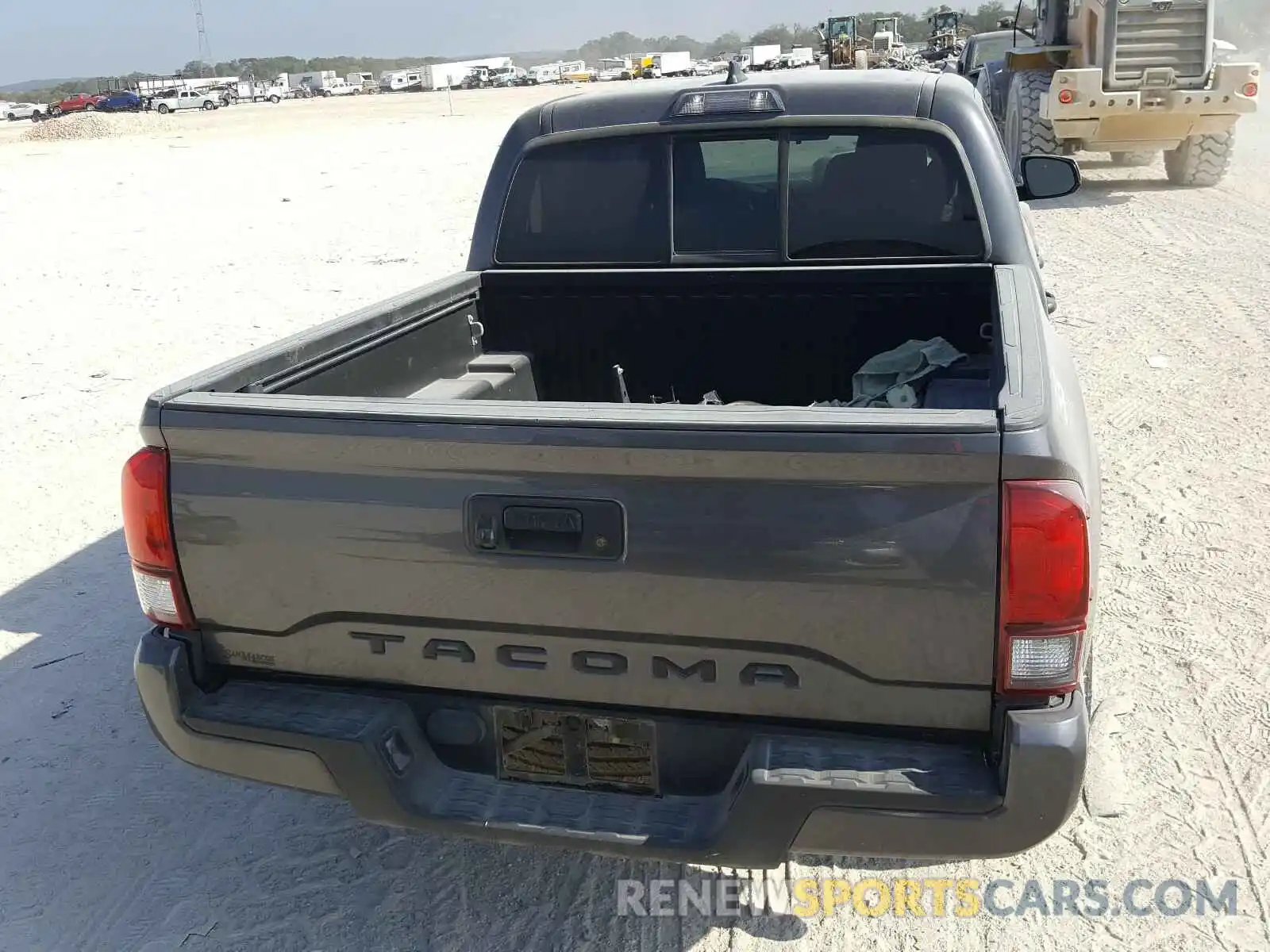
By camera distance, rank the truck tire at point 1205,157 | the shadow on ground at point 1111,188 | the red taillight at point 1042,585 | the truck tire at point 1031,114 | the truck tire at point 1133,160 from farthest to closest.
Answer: the truck tire at point 1133,160
the truck tire at point 1031,114
the truck tire at point 1205,157
the shadow on ground at point 1111,188
the red taillight at point 1042,585

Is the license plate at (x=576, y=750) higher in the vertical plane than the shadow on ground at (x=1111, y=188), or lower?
higher

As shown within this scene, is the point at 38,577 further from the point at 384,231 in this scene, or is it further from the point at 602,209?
the point at 384,231

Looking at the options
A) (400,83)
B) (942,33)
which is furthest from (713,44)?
(942,33)

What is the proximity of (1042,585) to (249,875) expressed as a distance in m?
2.25

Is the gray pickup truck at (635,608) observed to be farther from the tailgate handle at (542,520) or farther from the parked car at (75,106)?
the parked car at (75,106)

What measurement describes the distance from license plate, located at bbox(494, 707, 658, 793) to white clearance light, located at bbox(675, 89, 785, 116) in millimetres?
2351

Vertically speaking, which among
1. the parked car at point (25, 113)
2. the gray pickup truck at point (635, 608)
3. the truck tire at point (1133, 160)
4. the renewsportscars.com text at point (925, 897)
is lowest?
the renewsportscars.com text at point (925, 897)

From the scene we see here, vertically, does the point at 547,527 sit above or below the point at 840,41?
below

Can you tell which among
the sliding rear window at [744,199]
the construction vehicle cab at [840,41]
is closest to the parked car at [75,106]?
the construction vehicle cab at [840,41]

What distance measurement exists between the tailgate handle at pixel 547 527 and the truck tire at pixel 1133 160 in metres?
17.1

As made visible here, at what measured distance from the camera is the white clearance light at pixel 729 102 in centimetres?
379

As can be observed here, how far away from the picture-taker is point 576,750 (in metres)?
2.38

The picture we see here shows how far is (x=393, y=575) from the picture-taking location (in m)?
2.27

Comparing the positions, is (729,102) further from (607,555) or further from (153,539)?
(153,539)
